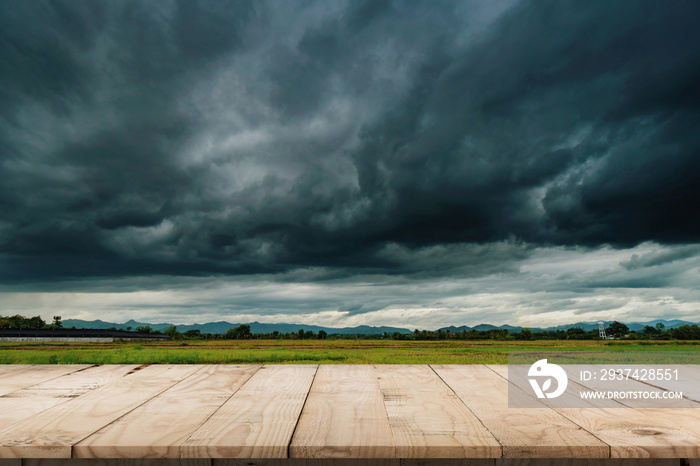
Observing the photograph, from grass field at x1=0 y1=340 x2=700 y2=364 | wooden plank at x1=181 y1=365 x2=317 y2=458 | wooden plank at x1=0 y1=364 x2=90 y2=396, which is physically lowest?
grass field at x1=0 y1=340 x2=700 y2=364

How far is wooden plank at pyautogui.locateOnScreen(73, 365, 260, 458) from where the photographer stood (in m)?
1.93

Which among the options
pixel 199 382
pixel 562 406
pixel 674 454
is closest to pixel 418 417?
pixel 562 406

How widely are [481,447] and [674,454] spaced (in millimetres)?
893

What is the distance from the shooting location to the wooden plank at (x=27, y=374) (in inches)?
132

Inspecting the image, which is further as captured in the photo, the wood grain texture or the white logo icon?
the white logo icon

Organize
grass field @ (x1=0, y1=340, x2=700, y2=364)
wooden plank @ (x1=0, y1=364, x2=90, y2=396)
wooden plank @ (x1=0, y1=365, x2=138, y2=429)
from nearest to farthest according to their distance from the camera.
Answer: wooden plank @ (x1=0, y1=365, x2=138, y2=429) < wooden plank @ (x1=0, y1=364, x2=90, y2=396) < grass field @ (x1=0, y1=340, x2=700, y2=364)

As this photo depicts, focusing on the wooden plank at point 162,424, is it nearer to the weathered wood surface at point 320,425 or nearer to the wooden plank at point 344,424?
the weathered wood surface at point 320,425

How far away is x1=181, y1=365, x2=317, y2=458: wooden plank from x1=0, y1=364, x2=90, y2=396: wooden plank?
5.85 ft

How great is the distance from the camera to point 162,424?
7.41 ft

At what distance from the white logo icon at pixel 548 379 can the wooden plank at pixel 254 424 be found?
1.71 m
